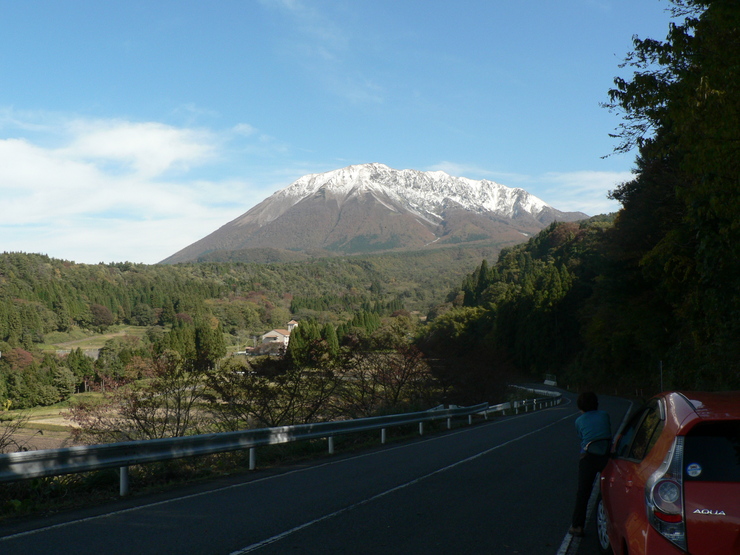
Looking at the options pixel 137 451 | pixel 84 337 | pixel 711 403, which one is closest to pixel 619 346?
pixel 137 451

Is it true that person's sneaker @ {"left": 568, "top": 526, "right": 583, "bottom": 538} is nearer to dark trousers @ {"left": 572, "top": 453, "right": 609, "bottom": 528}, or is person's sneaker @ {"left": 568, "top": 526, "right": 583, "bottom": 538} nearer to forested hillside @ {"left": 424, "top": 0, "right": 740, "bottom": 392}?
dark trousers @ {"left": 572, "top": 453, "right": 609, "bottom": 528}

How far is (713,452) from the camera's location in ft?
12.8

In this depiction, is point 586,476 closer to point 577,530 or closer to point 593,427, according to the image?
point 593,427

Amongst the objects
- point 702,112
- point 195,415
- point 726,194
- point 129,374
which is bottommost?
point 195,415

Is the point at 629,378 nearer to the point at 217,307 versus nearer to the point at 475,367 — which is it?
the point at 475,367

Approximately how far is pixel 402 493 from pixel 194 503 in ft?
9.58

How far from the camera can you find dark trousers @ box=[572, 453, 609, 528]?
6.43 m

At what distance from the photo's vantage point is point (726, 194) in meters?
12.4

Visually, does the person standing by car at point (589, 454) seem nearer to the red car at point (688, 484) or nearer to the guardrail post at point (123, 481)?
the red car at point (688, 484)

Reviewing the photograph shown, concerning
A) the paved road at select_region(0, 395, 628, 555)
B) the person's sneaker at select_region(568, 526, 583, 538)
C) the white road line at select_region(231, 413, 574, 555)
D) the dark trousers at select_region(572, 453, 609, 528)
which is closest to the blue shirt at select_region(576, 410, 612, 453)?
the dark trousers at select_region(572, 453, 609, 528)

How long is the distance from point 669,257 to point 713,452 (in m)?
23.3

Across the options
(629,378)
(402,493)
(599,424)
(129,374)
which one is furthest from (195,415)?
(629,378)

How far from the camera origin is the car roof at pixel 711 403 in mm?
4016

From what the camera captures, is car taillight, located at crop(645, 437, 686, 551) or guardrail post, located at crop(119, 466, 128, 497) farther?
guardrail post, located at crop(119, 466, 128, 497)
